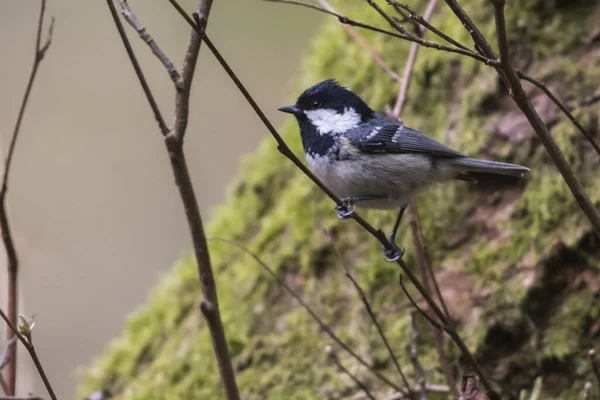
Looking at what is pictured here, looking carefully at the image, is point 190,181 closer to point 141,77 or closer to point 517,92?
point 141,77

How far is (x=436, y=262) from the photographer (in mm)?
2516

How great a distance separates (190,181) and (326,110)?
124 centimetres

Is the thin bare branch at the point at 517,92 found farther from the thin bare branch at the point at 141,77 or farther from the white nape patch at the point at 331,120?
the white nape patch at the point at 331,120

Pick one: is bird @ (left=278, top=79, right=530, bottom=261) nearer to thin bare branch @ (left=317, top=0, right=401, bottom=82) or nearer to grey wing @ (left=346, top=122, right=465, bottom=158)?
grey wing @ (left=346, top=122, right=465, bottom=158)

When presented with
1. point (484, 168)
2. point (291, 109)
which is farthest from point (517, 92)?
point (291, 109)

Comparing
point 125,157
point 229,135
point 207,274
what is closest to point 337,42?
point 207,274

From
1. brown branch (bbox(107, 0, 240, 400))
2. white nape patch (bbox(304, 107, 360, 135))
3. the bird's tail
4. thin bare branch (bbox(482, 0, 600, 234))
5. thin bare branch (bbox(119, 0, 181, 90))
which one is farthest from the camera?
white nape patch (bbox(304, 107, 360, 135))

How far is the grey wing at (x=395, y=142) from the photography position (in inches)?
87.6

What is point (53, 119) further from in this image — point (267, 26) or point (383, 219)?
point (383, 219)

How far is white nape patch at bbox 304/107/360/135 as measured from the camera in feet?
7.51

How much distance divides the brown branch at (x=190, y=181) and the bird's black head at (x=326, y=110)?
1020mm

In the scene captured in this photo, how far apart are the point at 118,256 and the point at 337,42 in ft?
11.7

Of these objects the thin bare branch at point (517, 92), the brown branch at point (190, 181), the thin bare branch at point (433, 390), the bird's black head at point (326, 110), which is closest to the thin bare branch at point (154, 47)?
the brown branch at point (190, 181)

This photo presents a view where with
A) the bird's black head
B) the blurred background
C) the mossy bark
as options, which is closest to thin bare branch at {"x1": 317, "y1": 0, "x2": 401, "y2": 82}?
the bird's black head
